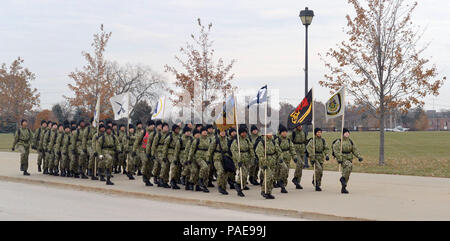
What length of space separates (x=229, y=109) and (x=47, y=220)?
7.49 meters

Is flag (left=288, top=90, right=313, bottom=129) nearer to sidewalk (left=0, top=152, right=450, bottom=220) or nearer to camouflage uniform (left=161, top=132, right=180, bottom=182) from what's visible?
sidewalk (left=0, top=152, right=450, bottom=220)

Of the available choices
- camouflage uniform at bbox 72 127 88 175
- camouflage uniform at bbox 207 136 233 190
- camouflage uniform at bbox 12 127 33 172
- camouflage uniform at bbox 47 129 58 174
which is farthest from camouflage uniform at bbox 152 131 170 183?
camouflage uniform at bbox 12 127 33 172

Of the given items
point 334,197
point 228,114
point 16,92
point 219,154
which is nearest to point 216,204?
point 219,154

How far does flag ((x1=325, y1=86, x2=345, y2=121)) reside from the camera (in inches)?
623

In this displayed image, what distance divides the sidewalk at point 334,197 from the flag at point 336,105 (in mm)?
2236

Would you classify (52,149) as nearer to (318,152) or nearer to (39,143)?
(39,143)

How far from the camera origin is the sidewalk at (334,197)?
1087 cm

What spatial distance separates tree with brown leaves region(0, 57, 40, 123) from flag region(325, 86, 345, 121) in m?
40.8

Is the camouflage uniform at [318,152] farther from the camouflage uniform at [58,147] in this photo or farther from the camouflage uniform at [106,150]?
the camouflage uniform at [58,147]

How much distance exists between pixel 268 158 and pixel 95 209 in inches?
177

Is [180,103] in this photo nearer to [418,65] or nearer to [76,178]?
[76,178]

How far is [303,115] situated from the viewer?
15359 millimetres
